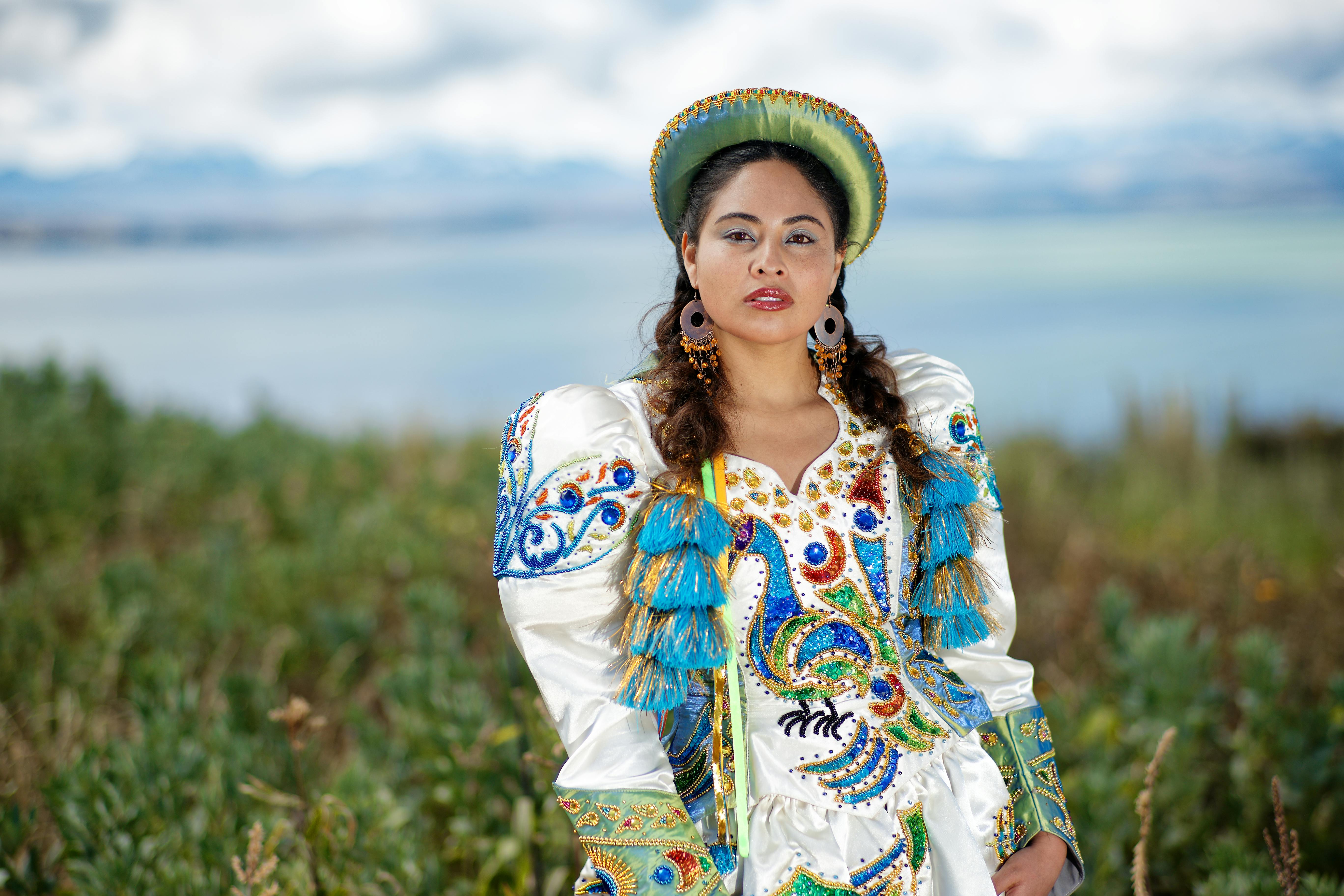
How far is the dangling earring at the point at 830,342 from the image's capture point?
1984mm

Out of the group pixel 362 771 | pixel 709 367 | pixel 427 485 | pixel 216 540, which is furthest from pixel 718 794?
pixel 427 485

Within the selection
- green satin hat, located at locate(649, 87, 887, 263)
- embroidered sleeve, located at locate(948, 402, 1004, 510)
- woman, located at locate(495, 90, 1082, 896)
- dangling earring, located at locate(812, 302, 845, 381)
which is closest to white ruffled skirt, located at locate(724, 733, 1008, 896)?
woman, located at locate(495, 90, 1082, 896)

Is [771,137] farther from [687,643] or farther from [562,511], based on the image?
[687,643]

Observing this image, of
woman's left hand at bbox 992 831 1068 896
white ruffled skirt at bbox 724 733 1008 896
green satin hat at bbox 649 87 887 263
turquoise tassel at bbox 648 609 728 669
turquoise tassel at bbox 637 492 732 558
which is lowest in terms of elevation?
woman's left hand at bbox 992 831 1068 896

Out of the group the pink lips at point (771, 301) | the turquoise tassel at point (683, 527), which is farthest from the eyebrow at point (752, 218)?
the turquoise tassel at point (683, 527)

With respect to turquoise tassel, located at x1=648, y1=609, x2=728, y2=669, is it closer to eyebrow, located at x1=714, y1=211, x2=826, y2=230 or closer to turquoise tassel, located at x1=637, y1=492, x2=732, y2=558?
turquoise tassel, located at x1=637, y1=492, x2=732, y2=558

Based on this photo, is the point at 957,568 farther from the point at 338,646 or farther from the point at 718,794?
the point at 338,646

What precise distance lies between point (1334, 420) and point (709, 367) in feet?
31.1

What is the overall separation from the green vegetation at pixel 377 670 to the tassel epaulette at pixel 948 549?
982mm

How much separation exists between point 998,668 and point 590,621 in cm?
84

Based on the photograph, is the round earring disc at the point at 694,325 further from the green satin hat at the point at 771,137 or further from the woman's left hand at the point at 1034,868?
the woman's left hand at the point at 1034,868

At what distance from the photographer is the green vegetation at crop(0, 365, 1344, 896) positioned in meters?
2.59

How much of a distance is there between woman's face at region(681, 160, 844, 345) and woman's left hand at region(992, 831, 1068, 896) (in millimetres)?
1028

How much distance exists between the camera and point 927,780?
1803mm
